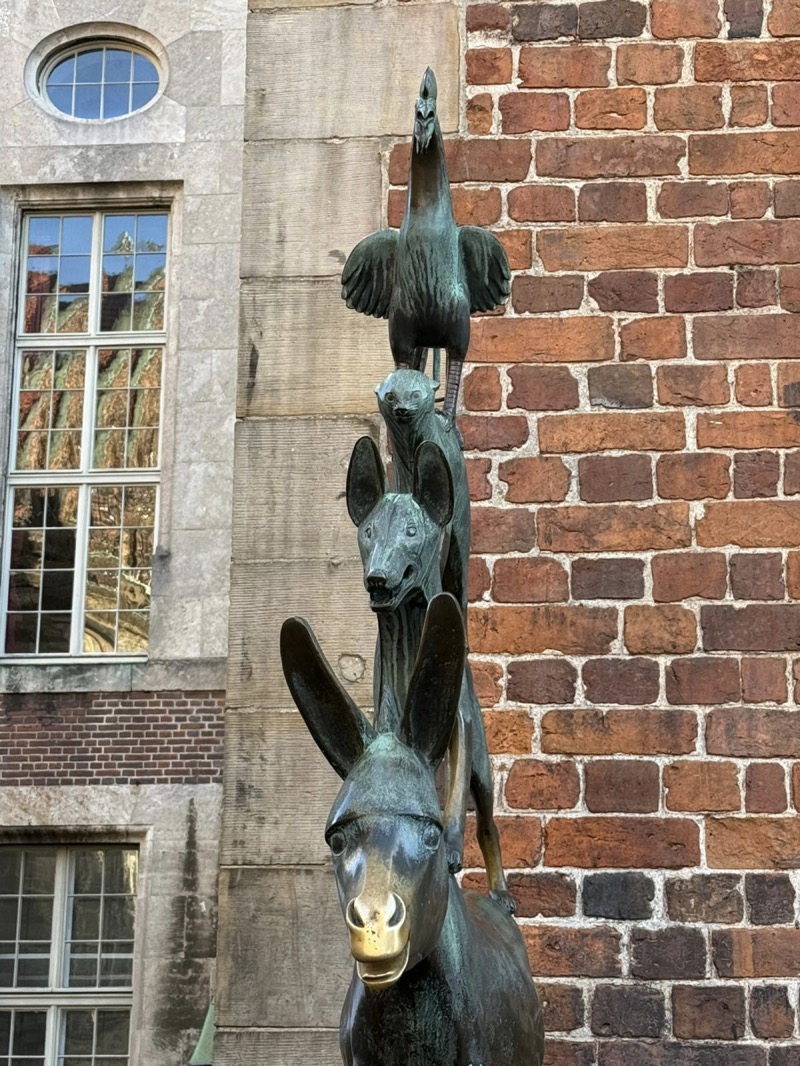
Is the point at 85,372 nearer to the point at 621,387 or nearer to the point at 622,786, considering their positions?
the point at 621,387

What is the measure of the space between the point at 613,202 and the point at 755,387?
0.70m

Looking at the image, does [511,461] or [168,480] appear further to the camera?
[168,480]

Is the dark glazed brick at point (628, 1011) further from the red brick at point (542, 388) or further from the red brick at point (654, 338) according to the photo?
the red brick at point (654, 338)

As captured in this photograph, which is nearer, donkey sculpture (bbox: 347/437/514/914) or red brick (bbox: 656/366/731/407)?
donkey sculpture (bbox: 347/437/514/914)

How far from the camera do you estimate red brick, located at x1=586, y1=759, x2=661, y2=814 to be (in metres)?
5.54

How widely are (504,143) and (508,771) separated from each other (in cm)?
188

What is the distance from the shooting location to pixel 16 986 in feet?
55.5

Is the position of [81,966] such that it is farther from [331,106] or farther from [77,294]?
[331,106]

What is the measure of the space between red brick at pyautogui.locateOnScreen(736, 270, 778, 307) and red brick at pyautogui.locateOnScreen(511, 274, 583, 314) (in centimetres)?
46

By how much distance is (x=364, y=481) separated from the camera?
3.47 metres

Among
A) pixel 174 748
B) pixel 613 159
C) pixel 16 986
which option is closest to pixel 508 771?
pixel 613 159

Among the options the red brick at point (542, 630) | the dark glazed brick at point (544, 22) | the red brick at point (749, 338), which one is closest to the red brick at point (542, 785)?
the red brick at point (542, 630)

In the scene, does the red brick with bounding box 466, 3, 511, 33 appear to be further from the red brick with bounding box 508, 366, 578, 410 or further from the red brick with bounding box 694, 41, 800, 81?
the red brick with bounding box 508, 366, 578, 410

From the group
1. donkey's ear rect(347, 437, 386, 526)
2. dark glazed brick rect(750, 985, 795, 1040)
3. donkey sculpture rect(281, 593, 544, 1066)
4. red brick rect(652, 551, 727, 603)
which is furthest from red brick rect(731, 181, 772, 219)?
donkey sculpture rect(281, 593, 544, 1066)
